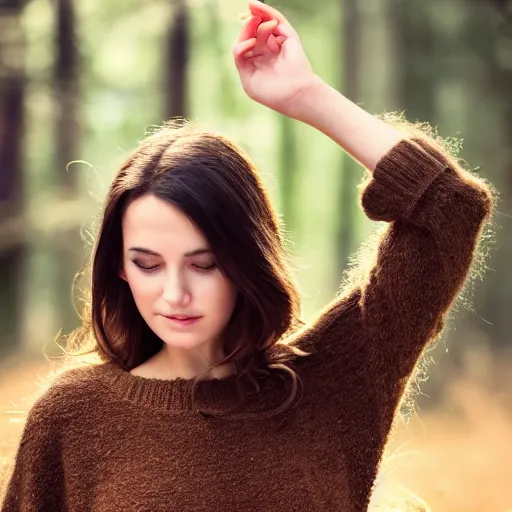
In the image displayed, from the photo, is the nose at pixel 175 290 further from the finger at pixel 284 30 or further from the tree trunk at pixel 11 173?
the tree trunk at pixel 11 173

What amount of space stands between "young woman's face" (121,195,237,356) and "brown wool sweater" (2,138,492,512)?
0.39 feet

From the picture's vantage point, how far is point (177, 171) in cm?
126

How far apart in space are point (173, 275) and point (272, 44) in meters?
0.37

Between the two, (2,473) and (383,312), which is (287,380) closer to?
(383,312)

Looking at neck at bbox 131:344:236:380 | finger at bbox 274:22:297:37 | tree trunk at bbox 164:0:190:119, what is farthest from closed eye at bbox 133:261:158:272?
tree trunk at bbox 164:0:190:119

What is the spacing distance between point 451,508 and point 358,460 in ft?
7.61

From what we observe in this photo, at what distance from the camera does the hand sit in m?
1.27

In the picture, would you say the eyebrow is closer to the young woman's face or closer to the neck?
the young woman's face

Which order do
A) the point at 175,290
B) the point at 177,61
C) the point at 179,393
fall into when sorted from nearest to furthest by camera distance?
the point at 175,290 → the point at 179,393 → the point at 177,61

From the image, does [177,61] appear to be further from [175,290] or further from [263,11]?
[175,290]

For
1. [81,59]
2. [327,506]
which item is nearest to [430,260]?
[327,506]

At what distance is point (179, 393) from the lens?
1.34m

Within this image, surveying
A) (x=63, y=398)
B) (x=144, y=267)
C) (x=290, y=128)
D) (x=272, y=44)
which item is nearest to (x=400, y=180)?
(x=272, y=44)

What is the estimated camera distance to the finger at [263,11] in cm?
124
